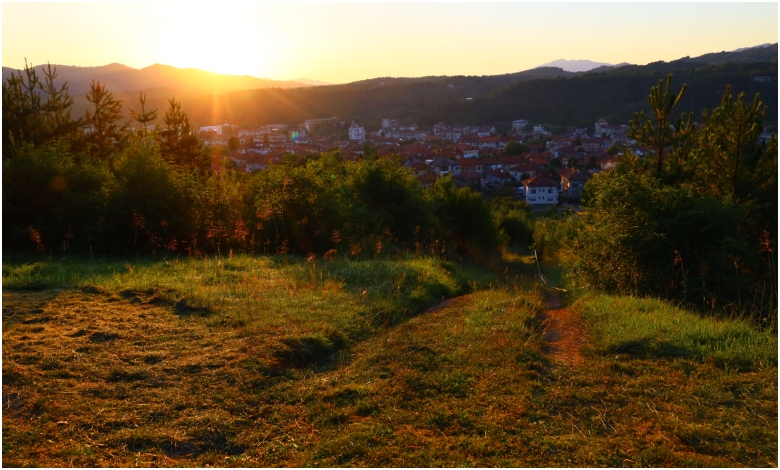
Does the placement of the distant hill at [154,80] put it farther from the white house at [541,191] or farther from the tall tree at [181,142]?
the tall tree at [181,142]

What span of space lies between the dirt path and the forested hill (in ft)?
299

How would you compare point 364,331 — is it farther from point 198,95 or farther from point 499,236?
point 198,95

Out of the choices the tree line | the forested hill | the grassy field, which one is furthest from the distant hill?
the grassy field

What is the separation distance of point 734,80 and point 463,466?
344 feet

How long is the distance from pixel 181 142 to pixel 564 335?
2609 cm

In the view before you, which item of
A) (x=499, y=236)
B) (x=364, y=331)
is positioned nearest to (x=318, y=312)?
(x=364, y=331)

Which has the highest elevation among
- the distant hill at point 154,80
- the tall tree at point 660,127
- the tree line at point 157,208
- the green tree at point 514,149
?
the distant hill at point 154,80

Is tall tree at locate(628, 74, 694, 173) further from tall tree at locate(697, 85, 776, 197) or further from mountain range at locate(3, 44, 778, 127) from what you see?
mountain range at locate(3, 44, 778, 127)

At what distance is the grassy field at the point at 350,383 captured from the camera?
152 inches

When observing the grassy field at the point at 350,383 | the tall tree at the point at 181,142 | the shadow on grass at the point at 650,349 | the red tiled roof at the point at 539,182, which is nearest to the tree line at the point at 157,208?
the grassy field at the point at 350,383

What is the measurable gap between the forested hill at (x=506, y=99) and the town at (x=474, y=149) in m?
6.05

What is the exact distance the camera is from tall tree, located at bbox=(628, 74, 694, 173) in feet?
50.9

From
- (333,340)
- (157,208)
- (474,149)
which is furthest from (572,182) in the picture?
(333,340)

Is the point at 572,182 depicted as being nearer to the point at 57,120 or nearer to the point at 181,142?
the point at 181,142
